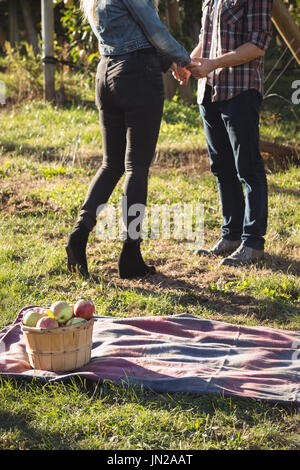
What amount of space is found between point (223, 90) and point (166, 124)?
14.7 ft

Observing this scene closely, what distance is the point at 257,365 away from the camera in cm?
312

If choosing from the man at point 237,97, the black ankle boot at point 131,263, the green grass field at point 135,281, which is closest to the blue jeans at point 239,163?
the man at point 237,97

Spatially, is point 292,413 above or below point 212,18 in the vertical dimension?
below

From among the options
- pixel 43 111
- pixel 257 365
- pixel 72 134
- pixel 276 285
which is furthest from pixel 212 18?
pixel 43 111

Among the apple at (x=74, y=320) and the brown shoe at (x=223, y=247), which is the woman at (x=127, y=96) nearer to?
the brown shoe at (x=223, y=247)

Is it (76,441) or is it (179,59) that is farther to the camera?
(179,59)

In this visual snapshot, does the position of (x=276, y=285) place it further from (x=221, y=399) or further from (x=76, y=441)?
(x=76, y=441)

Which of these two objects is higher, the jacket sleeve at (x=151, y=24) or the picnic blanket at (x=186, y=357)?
the jacket sleeve at (x=151, y=24)

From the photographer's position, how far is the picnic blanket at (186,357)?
9.62ft

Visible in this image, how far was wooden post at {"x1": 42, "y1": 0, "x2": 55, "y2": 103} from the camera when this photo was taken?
364 inches

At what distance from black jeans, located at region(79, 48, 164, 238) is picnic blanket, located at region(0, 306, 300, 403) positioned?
87cm

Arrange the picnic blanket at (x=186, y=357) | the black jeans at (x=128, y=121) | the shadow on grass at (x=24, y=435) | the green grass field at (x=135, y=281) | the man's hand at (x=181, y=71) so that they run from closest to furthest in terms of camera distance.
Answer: the shadow on grass at (x=24, y=435) → the green grass field at (x=135, y=281) → the picnic blanket at (x=186, y=357) → the black jeans at (x=128, y=121) → the man's hand at (x=181, y=71)

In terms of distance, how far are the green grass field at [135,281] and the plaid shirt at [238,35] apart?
1.24 metres

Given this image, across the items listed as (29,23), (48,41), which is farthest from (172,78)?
(29,23)
